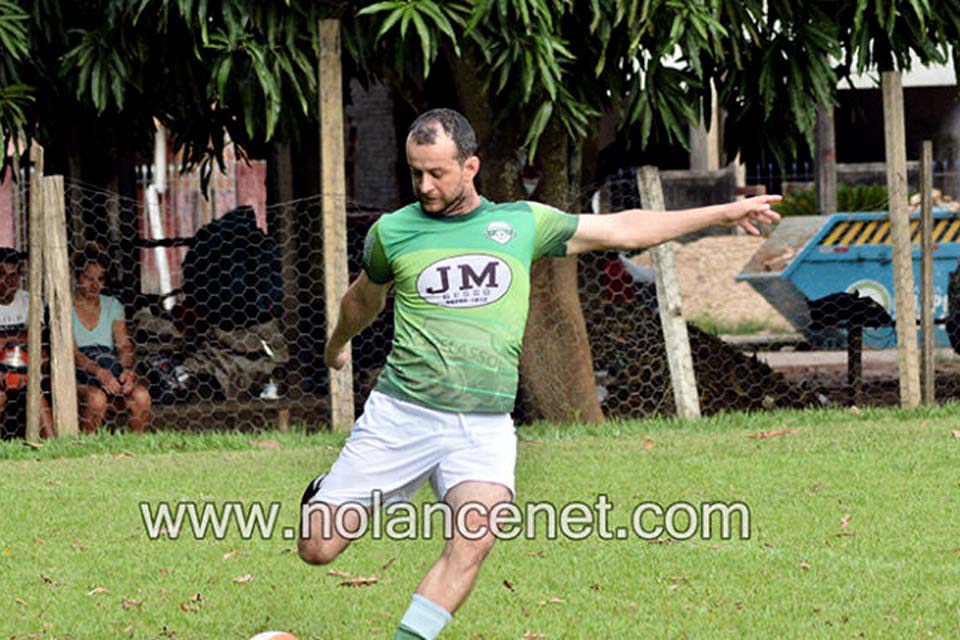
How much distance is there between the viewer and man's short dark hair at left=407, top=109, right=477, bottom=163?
5.74 metres

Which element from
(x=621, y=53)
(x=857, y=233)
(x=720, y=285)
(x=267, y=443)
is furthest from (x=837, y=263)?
(x=720, y=285)

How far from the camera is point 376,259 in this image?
6016 mm

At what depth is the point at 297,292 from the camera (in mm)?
13773

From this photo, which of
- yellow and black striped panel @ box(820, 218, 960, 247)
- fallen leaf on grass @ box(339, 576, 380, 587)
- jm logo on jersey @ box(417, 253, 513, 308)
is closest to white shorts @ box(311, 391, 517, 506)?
jm logo on jersey @ box(417, 253, 513, 308)

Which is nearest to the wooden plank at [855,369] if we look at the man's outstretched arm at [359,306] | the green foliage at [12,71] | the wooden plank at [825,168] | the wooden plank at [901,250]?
the wooden plank at [901,250]

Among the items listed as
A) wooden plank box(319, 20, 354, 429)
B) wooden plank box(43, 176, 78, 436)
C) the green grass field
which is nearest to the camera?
the green grass field

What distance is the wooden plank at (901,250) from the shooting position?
40.6 feet

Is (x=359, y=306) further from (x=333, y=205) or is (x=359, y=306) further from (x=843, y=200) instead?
(x=843, y=200)

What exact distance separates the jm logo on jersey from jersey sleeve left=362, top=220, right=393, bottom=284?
21 centimetres

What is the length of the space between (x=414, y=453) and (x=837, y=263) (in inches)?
370

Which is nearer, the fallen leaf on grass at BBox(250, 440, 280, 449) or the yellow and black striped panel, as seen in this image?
the fallen leaf on grass at BBox(250, 440, 280, 449)

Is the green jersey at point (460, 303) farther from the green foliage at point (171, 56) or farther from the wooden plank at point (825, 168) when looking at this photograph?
the wooden plank at point (825, 168)

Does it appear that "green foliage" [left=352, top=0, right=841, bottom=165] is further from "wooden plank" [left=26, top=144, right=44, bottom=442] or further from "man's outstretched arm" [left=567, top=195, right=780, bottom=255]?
"man's outstretched arm" [left=567, top=195, right=780, bottom=255]

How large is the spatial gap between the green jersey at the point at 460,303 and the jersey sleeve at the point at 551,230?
0.07m
